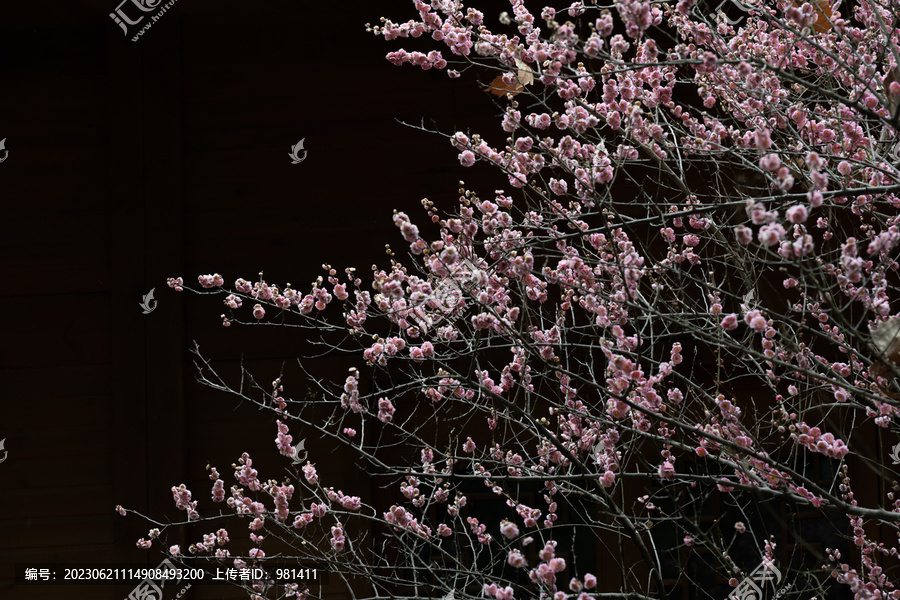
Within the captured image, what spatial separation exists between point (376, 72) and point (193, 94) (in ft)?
2.95

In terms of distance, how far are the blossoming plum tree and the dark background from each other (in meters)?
0.19

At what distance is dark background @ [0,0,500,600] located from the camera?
3.67 metres

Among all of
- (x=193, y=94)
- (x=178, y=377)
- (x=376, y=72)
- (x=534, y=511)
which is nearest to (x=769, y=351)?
(x=534, y=511)

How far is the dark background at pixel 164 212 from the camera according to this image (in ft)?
12.0

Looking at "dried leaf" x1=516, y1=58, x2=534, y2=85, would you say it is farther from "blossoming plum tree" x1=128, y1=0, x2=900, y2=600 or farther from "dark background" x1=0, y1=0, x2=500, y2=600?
"dark background" x1=0, y1=0, x2=500, y2=600

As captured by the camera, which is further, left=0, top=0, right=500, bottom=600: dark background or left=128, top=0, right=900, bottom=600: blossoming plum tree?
left=0, top=0, right=500, bottom=600: dark background

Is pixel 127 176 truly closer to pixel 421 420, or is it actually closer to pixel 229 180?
pixel 229 180

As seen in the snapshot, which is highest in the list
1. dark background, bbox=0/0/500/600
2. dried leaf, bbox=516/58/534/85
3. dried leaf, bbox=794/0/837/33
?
dried leaf, bbox=794/0/837/33

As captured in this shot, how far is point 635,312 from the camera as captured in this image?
6.29ft

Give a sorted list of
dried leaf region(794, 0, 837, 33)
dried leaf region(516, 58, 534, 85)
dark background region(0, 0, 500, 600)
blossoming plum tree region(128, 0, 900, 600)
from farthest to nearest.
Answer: dark background region(0, 0, 500, 600) → dried leaf region(516, 58, 534, 85) → dried leaf region(794, 0, 837, 33) → blossoming plum tree region(128, 0, 900, 600)

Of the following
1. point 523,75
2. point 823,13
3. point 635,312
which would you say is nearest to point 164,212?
point 523,75

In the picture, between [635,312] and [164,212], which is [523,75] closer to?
[635,312]

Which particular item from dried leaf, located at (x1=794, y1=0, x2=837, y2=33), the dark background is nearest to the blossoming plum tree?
dried leaf, located at (x1=794, y1=0, x2=837, y2=33)

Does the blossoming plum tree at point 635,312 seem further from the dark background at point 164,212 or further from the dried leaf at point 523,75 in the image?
the dark background at point 164,212
